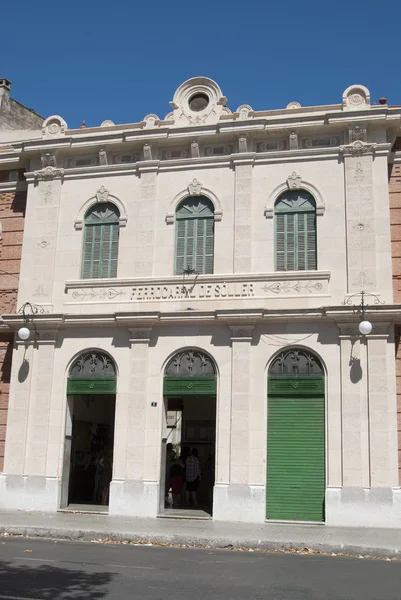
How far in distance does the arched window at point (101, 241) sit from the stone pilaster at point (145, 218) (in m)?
0.71

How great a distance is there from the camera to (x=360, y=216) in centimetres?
1695

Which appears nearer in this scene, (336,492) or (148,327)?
(336,492)

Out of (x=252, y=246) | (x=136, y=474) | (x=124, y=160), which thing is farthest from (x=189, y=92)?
(x=136, y=474)

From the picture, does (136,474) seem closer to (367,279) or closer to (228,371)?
(228,371)

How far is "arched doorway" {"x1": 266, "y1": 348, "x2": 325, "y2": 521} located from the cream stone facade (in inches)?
8.3

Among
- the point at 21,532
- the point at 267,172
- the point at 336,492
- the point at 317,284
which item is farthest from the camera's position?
the point at 267,172

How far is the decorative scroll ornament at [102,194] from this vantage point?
18.9 meters

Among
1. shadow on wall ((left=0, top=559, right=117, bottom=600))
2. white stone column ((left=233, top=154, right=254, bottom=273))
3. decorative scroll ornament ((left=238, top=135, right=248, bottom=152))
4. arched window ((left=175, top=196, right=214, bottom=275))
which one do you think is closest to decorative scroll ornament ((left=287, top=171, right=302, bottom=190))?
white stone column ((left=233, top=154, right=254, bottom=273))

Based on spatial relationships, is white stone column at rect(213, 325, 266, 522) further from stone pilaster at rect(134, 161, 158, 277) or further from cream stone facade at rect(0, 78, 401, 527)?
stone pilaster at rect(134, 161, 158, 277)

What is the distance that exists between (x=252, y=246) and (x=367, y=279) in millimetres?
2977

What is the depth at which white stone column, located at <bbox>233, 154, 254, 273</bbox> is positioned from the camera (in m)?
17.5

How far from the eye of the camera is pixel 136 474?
Answer: 16.9 metres

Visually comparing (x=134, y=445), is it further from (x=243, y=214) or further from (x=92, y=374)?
(x=243, y=214)

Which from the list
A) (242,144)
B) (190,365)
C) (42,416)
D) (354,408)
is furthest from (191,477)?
(242,144)
